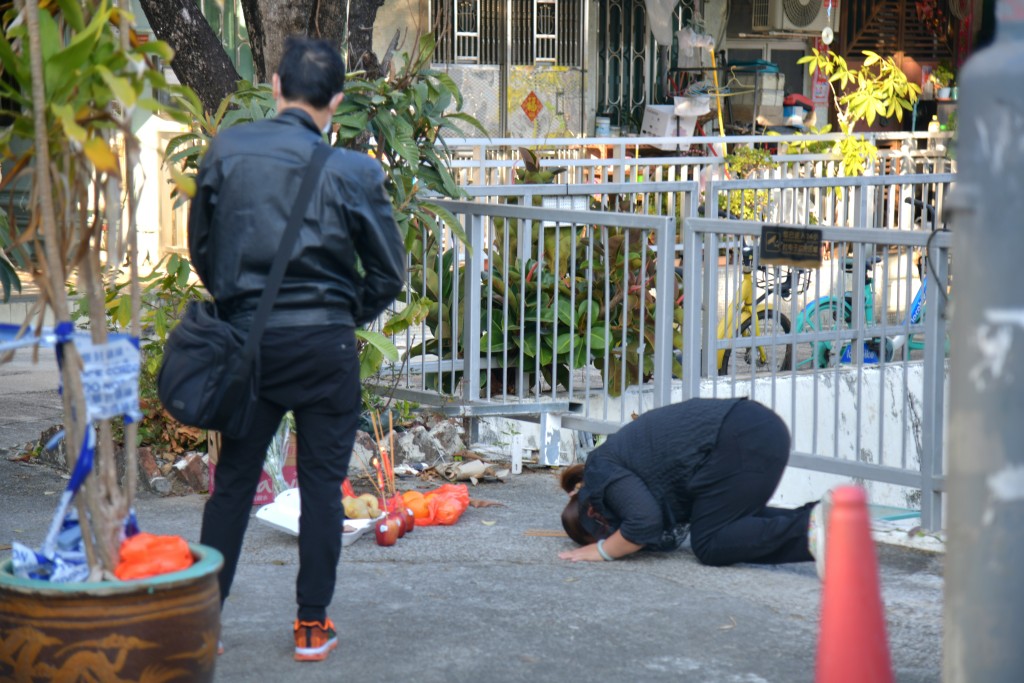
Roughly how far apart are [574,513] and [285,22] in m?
2.70

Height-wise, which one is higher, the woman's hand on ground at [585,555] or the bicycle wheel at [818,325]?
the bicycle wheel at [818,325]

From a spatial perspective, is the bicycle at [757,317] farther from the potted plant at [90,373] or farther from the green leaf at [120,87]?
the green leaf at [120,87]

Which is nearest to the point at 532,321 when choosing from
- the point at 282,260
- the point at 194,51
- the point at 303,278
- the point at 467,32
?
the point at 194,51

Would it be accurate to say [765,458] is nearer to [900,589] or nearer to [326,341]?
[900,589]

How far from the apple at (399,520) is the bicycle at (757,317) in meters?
1.70

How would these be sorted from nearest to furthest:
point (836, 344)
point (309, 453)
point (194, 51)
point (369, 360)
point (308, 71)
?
point (308, 71)
point (309, 453)
point (836, 344)
point (369, 360)
point (194, 51)

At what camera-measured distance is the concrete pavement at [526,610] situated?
4.32 m

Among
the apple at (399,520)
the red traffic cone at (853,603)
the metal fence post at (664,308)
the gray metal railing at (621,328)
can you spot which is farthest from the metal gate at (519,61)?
the red traffic cone at (853,603)

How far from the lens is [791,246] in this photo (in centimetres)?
595

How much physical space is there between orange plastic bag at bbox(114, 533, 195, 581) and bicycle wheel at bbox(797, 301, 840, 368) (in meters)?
3.56

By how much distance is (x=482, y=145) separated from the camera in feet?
37.2

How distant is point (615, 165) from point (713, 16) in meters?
6.84

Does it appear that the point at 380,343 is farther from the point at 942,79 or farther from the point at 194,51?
the point at 942,79

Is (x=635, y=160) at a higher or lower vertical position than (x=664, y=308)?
higher
